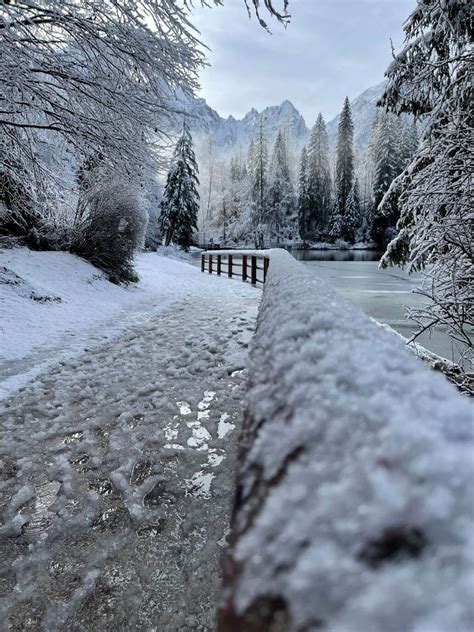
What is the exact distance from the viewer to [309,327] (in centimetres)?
83

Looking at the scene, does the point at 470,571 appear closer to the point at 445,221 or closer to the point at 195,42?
the point at 445,221

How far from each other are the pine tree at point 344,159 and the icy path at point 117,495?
57.7 m

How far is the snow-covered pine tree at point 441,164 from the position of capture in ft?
12.4

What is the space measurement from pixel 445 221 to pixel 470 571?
14.4ft

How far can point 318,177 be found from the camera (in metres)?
58.1

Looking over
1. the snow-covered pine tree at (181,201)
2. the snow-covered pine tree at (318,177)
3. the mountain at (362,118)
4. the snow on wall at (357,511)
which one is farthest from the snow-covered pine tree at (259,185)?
the snow on wall at (357,511)

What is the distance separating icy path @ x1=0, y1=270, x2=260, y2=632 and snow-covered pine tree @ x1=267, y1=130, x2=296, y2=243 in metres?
53.6

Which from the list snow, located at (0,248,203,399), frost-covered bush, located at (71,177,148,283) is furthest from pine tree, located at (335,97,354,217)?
snow, located at (0,248,203,399)

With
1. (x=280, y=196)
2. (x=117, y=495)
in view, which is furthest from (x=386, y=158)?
(x=117, y=495)

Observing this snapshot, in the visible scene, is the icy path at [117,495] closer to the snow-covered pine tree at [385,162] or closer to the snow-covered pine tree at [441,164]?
the snow-covered pine tree at [441,164]

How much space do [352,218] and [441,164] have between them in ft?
178

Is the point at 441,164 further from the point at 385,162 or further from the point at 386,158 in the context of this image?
the point at 385,162

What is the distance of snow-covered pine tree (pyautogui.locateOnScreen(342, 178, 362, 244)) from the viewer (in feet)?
180

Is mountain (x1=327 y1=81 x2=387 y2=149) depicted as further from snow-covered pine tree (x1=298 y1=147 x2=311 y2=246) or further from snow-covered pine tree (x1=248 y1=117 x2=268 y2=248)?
snow-covered pine tree (x1=248 y1=117 x2=268 y2=248)
